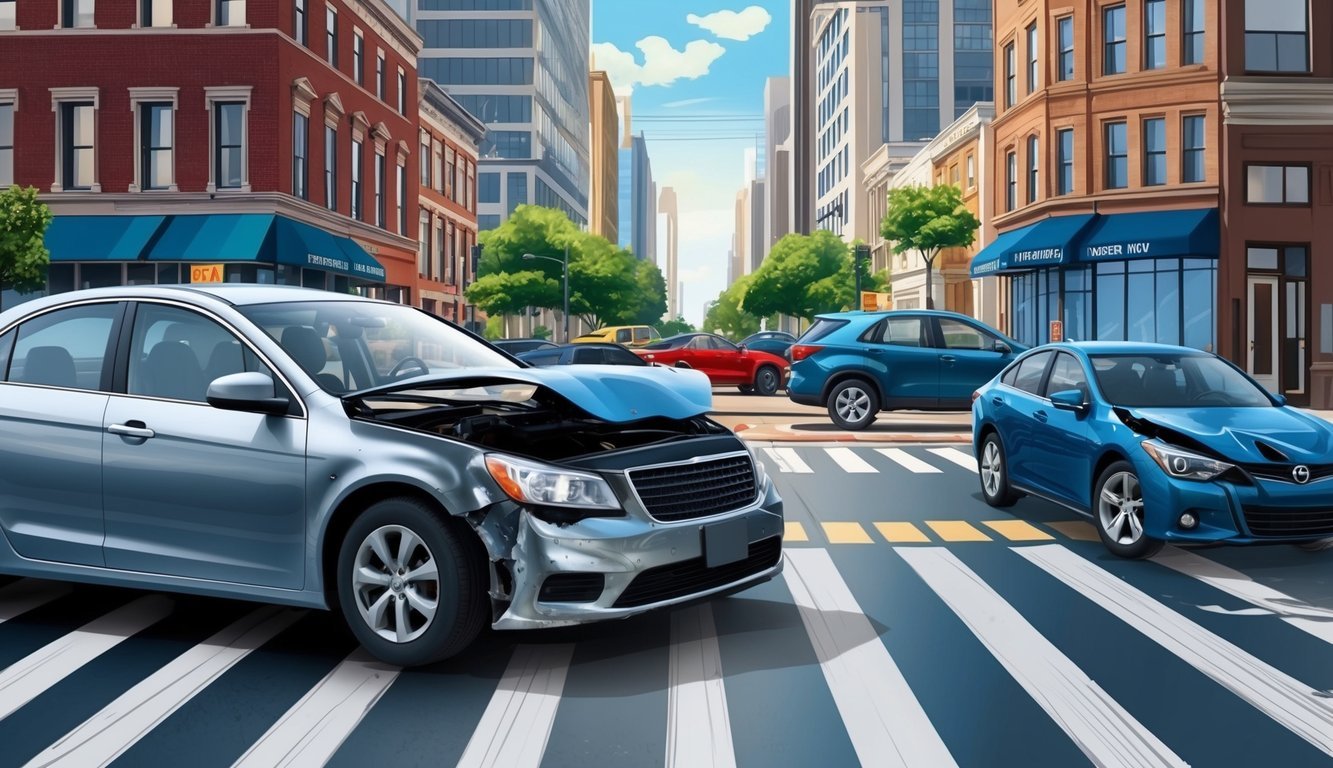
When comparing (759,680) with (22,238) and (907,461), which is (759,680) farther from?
(22,238)

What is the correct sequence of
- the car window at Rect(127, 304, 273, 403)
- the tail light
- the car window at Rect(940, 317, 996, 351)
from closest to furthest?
the car window at Rect(127, 304, 273, 403)
the car window at Rect(940, 317, 996, 351)
the tail light

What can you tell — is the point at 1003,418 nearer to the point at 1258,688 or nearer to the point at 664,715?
the point at 1258,688

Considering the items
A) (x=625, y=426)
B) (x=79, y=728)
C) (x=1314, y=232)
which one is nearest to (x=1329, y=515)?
(x=625, y=426)

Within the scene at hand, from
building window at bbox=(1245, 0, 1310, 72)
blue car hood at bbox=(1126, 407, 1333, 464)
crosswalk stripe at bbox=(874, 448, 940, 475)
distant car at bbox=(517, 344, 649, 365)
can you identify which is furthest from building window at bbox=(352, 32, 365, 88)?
blue car hood at bbox=(1126, 407, 1333, 464)

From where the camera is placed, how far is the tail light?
65.9 ft

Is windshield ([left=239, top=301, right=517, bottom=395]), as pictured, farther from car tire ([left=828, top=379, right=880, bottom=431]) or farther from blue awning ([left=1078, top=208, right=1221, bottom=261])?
blue awning ([left=1078, top=208, right=1221, bottom=261])

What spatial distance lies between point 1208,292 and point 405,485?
1273 inches

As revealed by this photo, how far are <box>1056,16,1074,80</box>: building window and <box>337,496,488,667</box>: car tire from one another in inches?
1416

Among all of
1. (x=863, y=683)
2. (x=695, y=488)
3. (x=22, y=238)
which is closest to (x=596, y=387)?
(x=695, y=488)

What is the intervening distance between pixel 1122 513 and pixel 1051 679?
3.45 m

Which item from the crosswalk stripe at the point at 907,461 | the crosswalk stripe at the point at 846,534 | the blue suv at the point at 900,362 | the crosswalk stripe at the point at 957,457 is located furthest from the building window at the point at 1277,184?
the crosswalk stripe at the point at 846,534

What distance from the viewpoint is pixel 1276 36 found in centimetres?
3322

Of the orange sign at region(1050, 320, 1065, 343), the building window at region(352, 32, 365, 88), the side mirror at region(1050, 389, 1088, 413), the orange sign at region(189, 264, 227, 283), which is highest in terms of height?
the building window at region(352, 32, 365, 88)

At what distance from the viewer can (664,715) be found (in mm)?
5098
